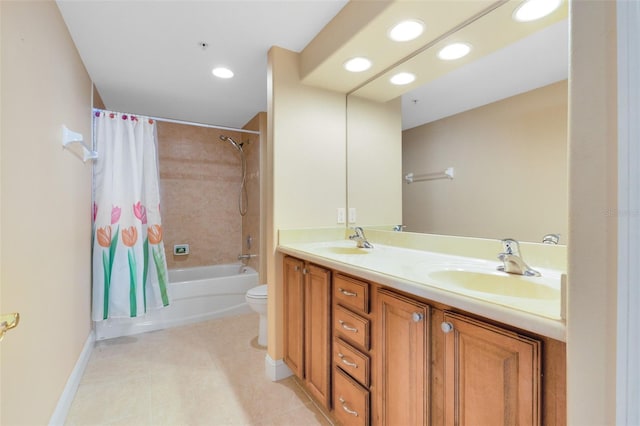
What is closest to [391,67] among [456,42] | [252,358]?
[456,42]

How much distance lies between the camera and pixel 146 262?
255cm

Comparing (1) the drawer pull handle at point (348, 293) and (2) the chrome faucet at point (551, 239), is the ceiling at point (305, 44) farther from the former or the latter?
(1) the drawer pull handle at point (348, 293)

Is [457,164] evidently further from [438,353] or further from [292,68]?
[292,68]

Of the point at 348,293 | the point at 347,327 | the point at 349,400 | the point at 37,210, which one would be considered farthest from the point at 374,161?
the point at 37,210

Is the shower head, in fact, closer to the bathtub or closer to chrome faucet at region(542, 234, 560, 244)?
the bathtub

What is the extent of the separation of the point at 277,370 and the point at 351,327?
3.02ft

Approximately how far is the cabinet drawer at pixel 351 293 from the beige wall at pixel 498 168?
2.13 ft

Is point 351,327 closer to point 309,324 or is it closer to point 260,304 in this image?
point 309,324

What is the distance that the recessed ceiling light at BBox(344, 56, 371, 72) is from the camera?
1664 mm

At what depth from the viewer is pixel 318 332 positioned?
1.48m

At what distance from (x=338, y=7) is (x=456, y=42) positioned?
2.09ft

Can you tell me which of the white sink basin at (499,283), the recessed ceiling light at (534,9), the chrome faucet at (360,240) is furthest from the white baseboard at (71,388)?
the recessed ceiling light at (534,9)

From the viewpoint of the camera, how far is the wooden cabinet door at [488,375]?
2.14 feet

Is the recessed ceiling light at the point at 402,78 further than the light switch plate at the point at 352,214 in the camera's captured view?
No
